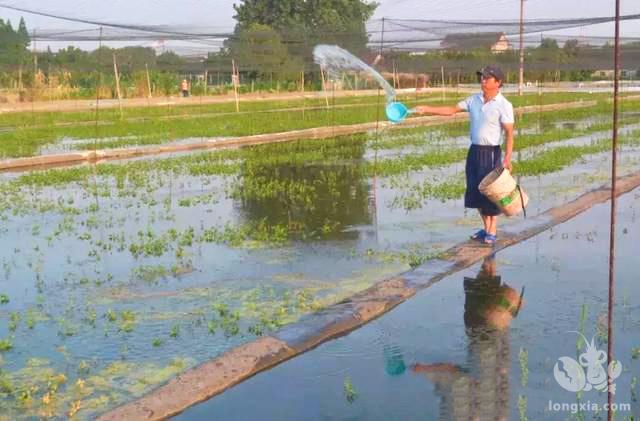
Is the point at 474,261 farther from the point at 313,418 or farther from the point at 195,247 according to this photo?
the point at 313,418

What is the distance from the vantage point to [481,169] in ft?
23.0

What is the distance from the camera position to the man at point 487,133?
22.5 feet

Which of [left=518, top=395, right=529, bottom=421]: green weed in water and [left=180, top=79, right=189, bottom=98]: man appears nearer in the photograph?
[left=518, top=395, right=529, bottom=421]: green weed in water

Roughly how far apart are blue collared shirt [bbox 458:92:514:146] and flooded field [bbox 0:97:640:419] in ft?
3.39

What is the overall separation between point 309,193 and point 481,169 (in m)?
3.98

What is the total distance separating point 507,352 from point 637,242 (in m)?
3.35

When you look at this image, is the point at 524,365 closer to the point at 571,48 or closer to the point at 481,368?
the point at 481,368

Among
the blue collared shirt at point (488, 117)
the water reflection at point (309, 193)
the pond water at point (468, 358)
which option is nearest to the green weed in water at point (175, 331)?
the pond water at point (468, 358)

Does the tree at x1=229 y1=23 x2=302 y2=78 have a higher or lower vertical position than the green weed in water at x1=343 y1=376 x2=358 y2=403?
higher

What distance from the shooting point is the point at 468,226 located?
27.0 ft

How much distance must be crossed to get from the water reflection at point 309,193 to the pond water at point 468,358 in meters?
2.45

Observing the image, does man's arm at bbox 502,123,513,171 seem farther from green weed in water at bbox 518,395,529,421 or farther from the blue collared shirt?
green weed in water at bbox 518,395,529,421

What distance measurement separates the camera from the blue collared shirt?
6.88m

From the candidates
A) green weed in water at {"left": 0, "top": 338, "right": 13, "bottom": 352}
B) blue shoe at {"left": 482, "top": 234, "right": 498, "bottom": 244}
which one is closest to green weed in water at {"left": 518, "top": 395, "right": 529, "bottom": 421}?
green weed in water at {"left": 0, "top": 338, "right": 13, "bottom": 352}
